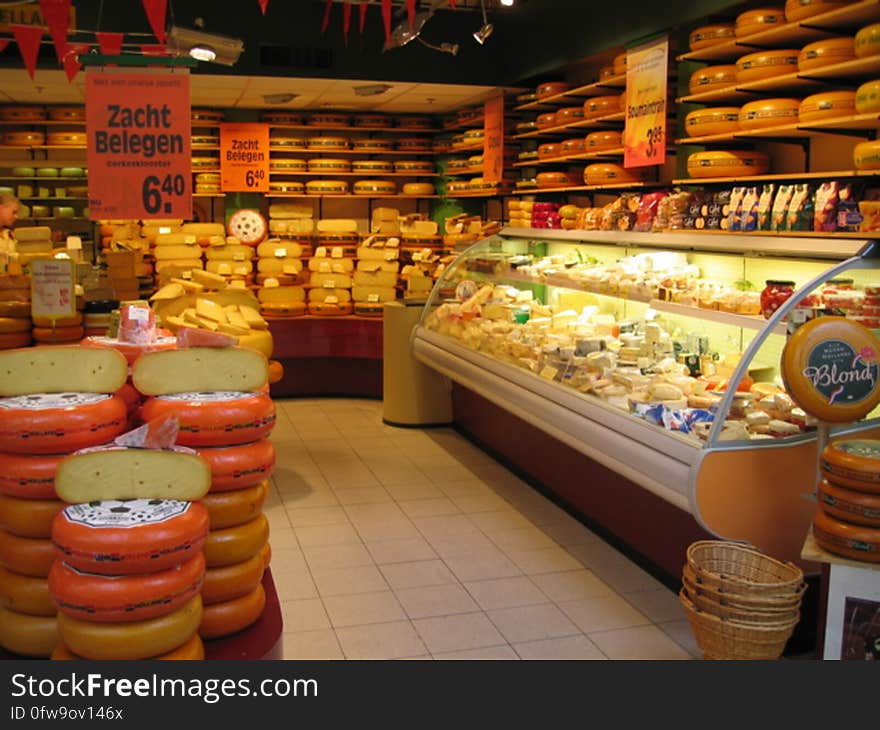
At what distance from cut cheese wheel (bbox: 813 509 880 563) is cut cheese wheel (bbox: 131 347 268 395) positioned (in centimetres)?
200

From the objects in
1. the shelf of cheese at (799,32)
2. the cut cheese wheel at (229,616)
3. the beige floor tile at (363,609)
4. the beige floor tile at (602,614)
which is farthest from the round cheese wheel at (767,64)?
the cut cheese wheel at (229,616)

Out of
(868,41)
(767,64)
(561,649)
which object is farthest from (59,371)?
(767,64)

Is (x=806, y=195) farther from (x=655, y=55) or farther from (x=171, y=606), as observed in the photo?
(x=171, y=606)

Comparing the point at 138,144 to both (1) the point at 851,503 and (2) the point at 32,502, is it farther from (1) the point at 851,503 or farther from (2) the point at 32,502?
(1) the point at 851,503

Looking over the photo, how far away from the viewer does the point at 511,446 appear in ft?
22.3

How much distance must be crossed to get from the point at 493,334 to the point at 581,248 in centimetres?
100

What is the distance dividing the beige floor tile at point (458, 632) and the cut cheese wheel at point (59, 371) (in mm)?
2028

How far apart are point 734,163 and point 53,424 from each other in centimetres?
437

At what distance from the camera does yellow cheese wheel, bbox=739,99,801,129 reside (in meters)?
4.95

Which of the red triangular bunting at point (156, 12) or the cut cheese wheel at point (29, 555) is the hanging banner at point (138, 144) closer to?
the red triangular bunting at point (156, 12)

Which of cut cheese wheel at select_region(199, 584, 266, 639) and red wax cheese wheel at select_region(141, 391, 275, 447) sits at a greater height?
red wax cheese wheel at select_region(141, 391, 275, 447)

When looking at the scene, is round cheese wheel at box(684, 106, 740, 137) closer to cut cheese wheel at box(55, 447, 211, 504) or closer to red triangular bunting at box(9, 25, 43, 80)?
cut cheese wheel at box(55, 447, 211, 504)

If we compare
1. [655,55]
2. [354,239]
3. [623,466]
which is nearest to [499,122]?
[354,239]

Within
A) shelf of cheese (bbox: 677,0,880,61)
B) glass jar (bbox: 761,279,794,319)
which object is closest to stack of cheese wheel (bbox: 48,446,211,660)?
glass jar (bbox: 761,279,794,319)
